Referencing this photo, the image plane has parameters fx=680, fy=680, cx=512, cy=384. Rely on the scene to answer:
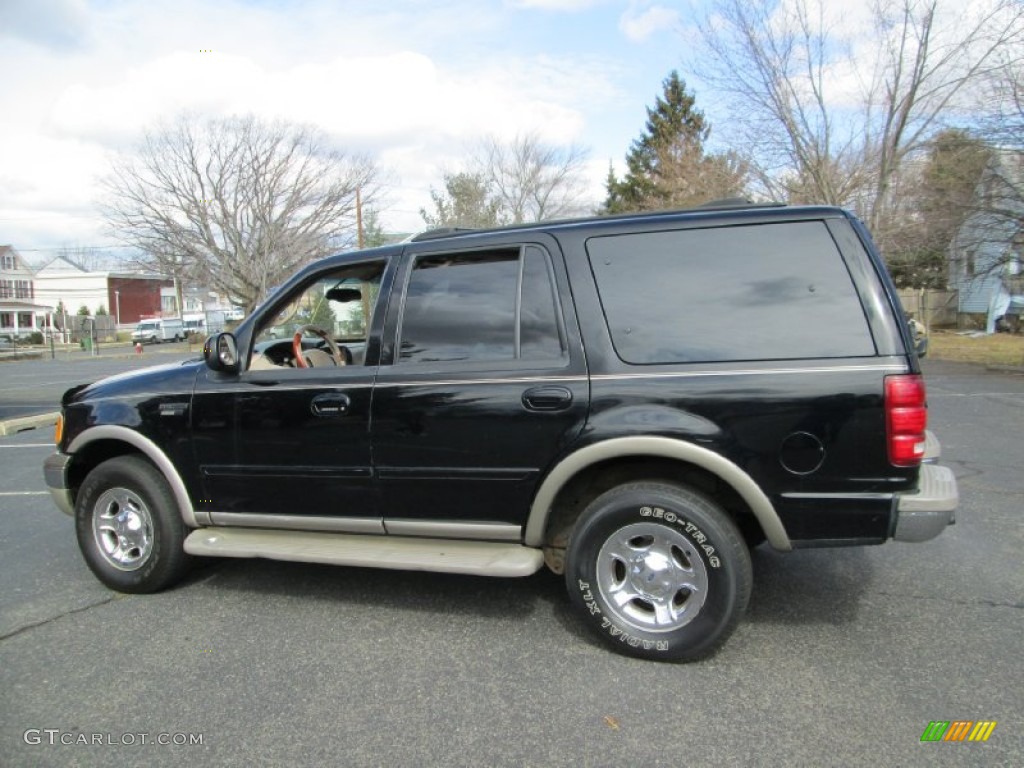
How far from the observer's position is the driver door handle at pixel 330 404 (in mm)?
3436

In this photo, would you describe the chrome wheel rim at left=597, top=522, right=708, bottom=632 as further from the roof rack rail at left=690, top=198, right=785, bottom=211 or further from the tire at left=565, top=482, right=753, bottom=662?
the roof rack rail at left=690, top=198, right=785, bottom=211

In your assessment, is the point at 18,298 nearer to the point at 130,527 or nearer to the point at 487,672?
the point at 130,527

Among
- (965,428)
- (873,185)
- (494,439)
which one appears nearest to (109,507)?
(494,439)

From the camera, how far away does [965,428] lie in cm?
841

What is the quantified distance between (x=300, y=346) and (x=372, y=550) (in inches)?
58.6

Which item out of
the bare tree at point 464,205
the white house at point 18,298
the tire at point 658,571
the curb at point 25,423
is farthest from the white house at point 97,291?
the tire at point 658,571

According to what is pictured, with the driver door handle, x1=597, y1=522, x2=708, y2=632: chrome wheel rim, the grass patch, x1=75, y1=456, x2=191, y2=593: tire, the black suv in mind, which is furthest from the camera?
the grass patch

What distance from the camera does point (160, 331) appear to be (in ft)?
159

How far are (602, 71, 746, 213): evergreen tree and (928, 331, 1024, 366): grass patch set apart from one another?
28.9 feet

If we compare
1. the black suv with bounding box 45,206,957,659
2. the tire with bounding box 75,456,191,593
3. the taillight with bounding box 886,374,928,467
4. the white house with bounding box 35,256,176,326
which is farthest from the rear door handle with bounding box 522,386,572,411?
the white house with bounding box 35,256,176,326

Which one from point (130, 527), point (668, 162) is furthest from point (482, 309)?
point (668, 162)

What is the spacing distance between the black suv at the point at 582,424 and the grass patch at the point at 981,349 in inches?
606

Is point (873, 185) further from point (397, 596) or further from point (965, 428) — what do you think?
point (397, 596)

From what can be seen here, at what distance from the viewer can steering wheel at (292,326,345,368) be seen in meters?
4.08
